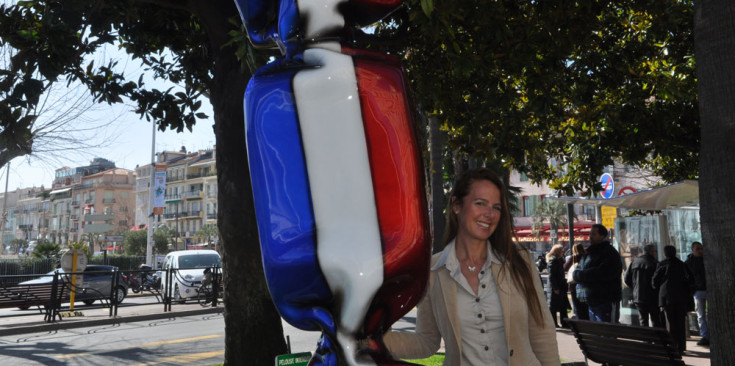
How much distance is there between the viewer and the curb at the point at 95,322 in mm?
13356

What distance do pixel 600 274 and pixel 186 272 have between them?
49.4 feet

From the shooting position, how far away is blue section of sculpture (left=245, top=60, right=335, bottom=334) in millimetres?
967

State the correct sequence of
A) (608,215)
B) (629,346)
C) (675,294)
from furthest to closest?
(608,215), (675,294), (629,346)

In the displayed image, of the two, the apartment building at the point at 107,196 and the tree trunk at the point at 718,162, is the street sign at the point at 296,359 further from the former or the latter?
the apartment building at the point at 107,196

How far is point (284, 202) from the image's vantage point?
0.97 metres

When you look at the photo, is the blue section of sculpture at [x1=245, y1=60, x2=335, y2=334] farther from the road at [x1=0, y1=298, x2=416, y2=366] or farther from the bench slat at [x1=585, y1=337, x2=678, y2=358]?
the road at [x1=0, y1=298, x2=416, y2=366]

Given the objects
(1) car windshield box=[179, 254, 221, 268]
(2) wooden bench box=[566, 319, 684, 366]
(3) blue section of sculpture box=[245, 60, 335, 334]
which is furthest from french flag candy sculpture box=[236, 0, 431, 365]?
(1) car windshield box=[179, 254, 221, 268]

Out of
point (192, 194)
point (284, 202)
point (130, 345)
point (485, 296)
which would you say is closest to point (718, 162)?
point (485, 296)

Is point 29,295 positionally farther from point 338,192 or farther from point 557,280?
point 338,192

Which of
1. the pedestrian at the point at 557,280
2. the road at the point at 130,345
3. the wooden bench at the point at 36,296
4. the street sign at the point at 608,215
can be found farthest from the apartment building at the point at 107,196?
the pedestrian at the point at 557,280

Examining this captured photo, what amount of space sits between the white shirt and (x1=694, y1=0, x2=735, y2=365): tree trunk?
5.72 feet

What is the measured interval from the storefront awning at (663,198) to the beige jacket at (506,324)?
9016mm

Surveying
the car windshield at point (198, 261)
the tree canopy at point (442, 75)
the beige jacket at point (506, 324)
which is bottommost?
the car windshield at point (198, 261)

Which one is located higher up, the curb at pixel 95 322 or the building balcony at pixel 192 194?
the building balcony at pixel 192 194
